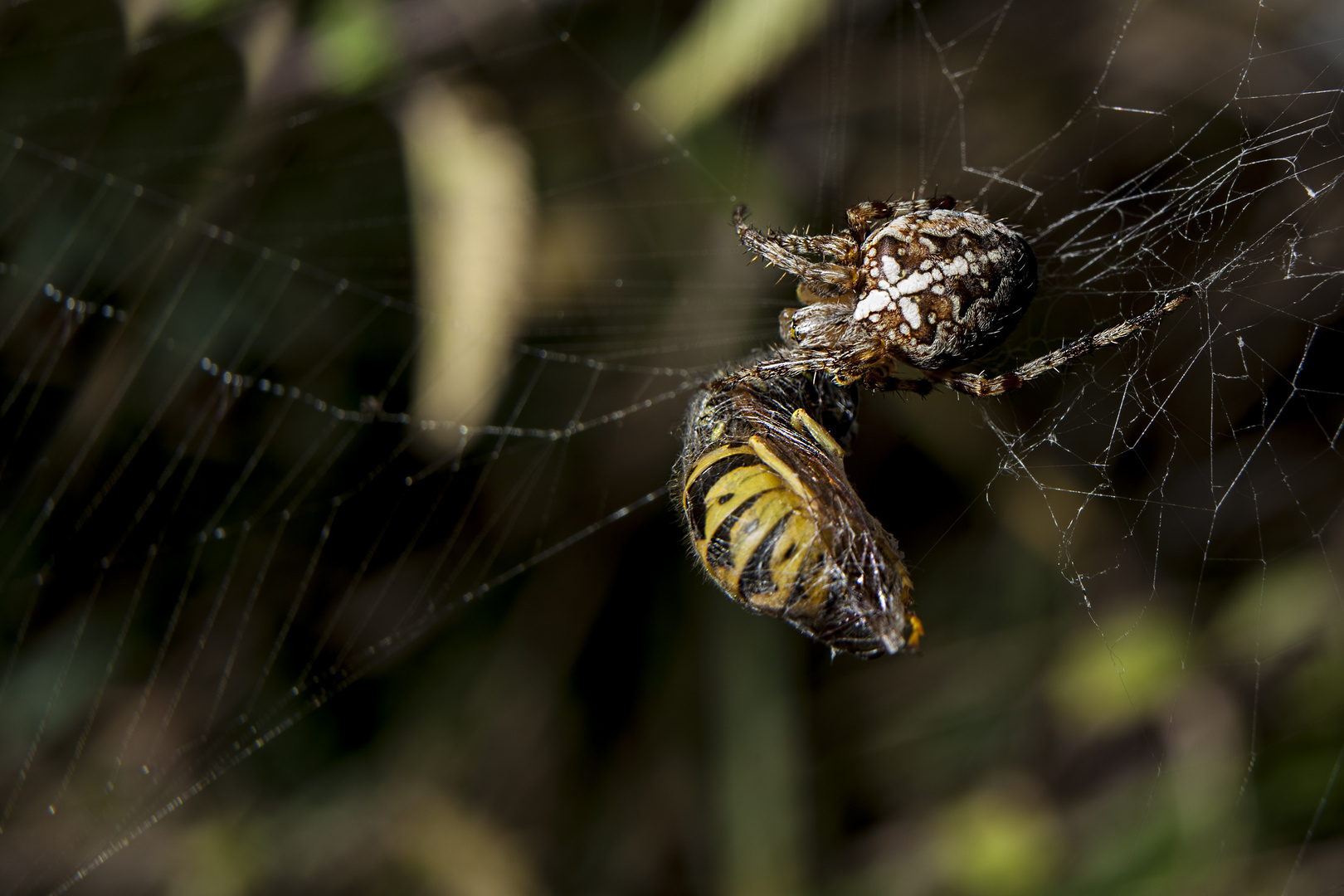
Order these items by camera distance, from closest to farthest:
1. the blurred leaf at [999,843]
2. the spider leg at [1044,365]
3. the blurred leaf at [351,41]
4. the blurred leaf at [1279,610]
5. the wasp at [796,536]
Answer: the wasp at [796,536], the spider leg at [1044,365], the blurred leaf at [1279,610], the blurred leaf at [999,843], the blurred leaf at [351,41]

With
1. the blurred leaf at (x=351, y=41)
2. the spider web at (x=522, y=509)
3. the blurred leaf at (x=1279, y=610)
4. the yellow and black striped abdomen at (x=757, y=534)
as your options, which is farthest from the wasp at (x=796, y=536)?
the blurred leaf at (x=351, y=41)

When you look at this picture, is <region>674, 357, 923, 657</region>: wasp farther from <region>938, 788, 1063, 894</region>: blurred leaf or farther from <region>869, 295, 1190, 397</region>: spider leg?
<region>938, 788, 1063, 894</region>: blurred leaf

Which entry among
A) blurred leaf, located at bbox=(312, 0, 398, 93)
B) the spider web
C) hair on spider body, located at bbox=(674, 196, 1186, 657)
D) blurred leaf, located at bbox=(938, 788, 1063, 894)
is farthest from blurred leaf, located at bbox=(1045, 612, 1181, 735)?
blurred leaf, located at bbox=(312, 0, 398, 93)

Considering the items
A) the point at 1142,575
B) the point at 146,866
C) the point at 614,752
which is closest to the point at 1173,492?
the point at 1142,575

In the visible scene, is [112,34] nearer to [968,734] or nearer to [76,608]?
[76,608]

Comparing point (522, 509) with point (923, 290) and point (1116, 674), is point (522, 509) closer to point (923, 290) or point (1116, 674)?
point (923, 290)

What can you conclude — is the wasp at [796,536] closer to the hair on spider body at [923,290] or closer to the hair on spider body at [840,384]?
the hair on spider body at [840,384]
